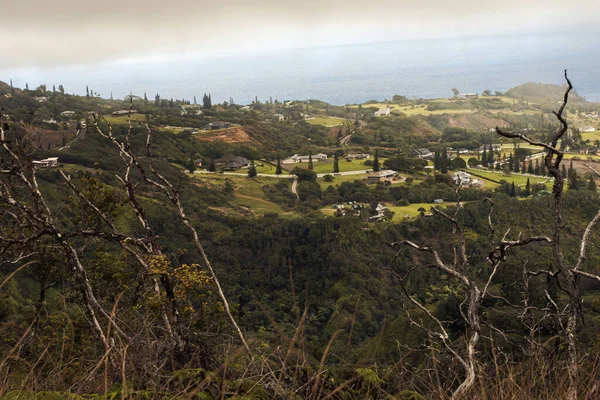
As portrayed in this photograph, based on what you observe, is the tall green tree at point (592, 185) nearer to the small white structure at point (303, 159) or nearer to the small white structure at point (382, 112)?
the small white structure at point (303, 159)

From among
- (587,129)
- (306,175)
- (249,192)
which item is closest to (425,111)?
(587,129)

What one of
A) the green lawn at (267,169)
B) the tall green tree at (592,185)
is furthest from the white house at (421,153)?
the tall green tree at (592,185)

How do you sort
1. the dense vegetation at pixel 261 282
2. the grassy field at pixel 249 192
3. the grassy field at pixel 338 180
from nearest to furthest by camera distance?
the dense vegetation at pixel 261 282 < the grassy field at pixel 249 192 < the grassy field at pixel 338 180

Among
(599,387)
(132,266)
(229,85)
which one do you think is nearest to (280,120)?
(132,266)

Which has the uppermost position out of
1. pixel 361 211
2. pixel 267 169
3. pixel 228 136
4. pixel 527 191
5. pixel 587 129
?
pixel 228 136

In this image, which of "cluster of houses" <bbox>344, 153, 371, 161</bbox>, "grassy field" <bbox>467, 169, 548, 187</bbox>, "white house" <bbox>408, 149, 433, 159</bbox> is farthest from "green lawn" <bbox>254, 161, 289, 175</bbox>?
"grassy field" <bbox>467, 169, 548, 187</bbox>

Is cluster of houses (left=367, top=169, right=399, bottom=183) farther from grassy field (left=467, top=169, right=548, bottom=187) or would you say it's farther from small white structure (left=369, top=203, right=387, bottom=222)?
small white structure (left=369, top=203, right=387, bottom=222)

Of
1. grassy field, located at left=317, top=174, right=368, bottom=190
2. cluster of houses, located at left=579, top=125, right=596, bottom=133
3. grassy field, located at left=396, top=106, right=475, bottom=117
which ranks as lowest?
grassy field, located at left=317, top=174, right=368, bottom=190

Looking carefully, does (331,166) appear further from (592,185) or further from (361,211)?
(592,185)
